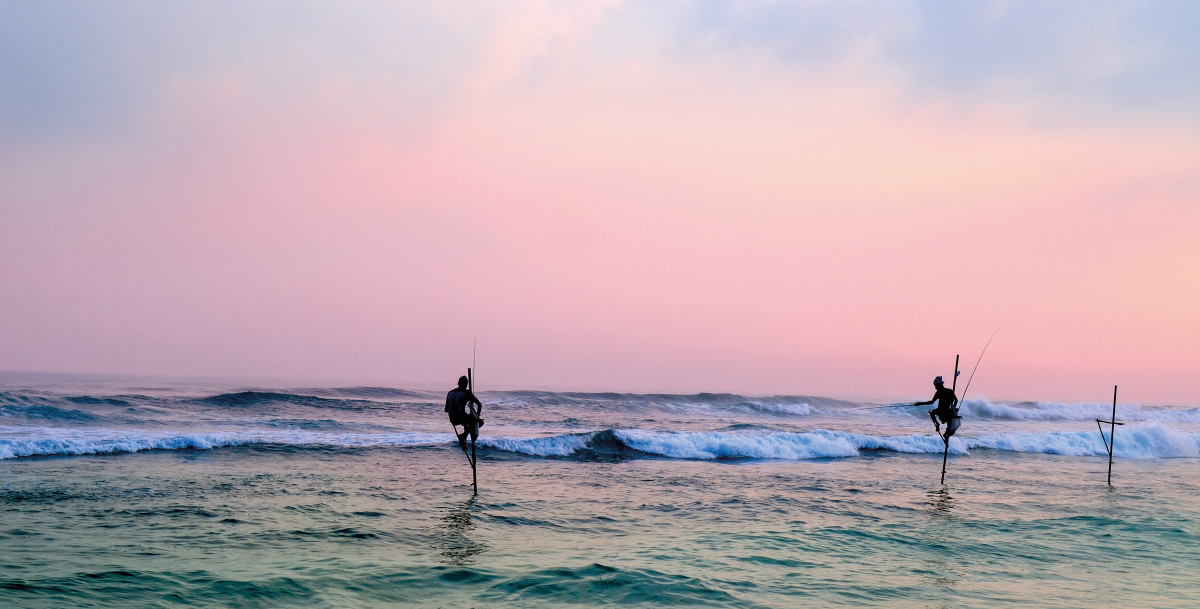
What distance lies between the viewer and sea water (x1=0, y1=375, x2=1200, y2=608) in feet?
26.9

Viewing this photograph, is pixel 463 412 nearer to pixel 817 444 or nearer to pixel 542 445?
pixel 542 445

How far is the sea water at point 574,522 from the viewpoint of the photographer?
8211 millimetres

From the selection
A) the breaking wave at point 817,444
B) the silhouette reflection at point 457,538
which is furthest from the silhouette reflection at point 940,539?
the breaking wave at point 817,444

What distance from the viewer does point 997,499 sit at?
1603 centimetres

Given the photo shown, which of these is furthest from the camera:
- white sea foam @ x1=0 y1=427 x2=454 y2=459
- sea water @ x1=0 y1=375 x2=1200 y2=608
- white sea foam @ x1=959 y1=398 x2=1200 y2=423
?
white sea foam @ x1=959 y1=398 x2=1200 y2=423

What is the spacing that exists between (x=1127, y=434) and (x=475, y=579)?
33008 millimetres

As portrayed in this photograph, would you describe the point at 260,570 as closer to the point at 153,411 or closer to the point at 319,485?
the point at 319,485

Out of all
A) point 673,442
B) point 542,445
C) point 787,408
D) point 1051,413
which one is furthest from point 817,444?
point 1051,413

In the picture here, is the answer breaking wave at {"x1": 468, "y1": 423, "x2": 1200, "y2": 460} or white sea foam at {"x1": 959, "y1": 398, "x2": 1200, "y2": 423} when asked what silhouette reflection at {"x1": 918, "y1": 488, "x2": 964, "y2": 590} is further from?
white sea foam at {"x1": 959, "y1": 398, "x2": 1200, "y2": 423}

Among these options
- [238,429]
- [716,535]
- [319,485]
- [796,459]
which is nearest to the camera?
[716,535]

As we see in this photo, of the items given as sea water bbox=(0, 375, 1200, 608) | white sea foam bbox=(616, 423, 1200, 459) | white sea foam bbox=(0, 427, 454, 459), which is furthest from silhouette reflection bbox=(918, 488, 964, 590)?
white sea foam bbox=(0, 427, 454, 459)

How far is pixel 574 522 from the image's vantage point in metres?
12.3

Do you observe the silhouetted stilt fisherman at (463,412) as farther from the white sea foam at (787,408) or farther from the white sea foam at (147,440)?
the white sea foam at (787,408)

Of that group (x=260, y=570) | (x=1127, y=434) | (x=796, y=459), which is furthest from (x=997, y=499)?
(x=1127, y=434)
